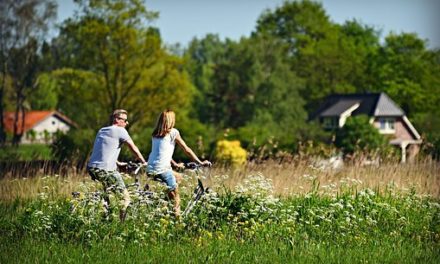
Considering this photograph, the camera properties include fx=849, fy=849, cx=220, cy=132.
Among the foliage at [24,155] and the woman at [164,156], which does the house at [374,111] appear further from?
the woman at [164,156]

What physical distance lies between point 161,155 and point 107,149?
68 centimetres

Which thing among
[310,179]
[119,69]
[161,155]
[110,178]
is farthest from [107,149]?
[119,69]

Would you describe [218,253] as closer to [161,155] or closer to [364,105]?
[161,155]

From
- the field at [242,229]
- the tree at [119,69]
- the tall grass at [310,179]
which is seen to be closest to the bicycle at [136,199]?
the field at [242,229]

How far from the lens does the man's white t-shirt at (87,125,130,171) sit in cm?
1059

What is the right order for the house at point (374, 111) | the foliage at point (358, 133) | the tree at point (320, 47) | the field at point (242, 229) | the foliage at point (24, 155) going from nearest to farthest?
the field at point (242, 229)
the foliage at point (24, 155)
the foliage at point (358, 133)
the house at point (374, 111)
the tree at point (320, 47)

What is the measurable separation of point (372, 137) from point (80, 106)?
16115 mm

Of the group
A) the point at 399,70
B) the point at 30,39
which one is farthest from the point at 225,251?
the point at 399,70

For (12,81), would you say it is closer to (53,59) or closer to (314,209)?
(53,59)

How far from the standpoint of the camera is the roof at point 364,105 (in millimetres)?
65938

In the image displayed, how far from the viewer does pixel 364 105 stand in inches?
2655

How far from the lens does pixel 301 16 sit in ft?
247

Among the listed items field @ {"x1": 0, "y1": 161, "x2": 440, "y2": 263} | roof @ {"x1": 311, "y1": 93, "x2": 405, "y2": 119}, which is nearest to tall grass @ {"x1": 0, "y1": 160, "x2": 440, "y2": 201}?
field @ {"x1": 0, "y1": 161, "x2": 440, "y2": 263}

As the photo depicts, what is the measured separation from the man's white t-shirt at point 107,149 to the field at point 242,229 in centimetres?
38
